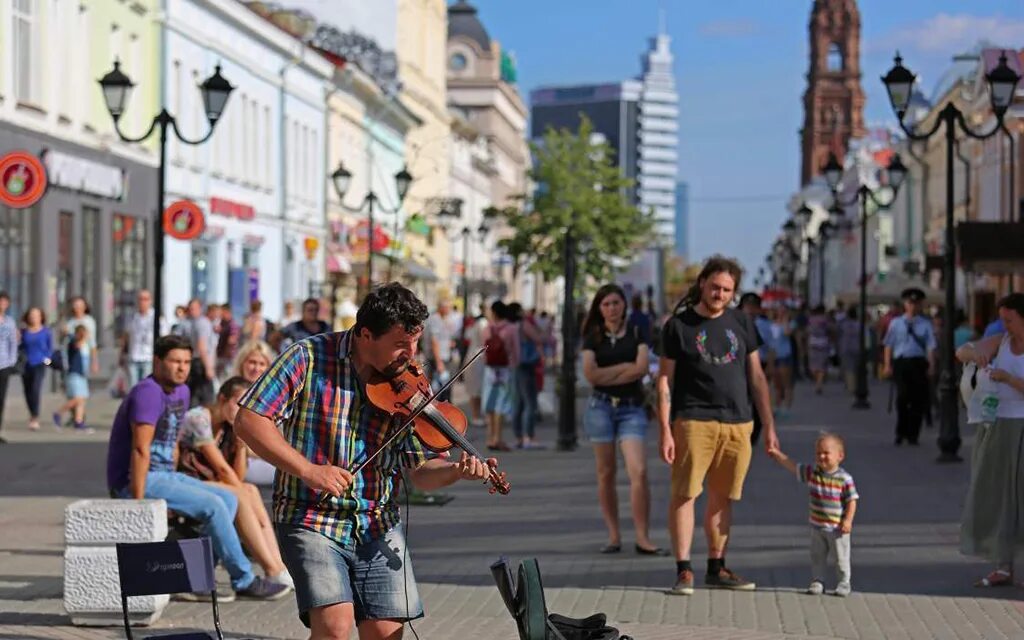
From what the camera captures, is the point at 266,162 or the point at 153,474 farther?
the point at 266,162

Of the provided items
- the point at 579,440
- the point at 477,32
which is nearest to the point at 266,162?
the point at 579,440

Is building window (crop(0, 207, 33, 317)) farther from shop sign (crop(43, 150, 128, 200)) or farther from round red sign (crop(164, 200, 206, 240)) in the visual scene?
round red sign (crop(164, 200, 206, 240))

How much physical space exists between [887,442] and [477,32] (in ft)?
333

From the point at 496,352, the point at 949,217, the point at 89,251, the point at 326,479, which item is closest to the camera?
the point at 326,479

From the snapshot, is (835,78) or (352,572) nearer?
(352,572)

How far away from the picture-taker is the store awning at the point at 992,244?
29.0 metres

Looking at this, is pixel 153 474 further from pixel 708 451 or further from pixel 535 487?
pixel 535 487

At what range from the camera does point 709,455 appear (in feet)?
34.9

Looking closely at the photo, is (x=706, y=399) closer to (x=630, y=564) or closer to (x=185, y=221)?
(x=630, y=564)

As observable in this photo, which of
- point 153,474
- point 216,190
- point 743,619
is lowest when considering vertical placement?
point 743,619

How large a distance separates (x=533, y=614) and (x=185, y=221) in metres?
23.7

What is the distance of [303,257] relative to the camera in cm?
5625

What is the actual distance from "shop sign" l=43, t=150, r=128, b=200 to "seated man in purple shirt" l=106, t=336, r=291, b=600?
24.2 metres

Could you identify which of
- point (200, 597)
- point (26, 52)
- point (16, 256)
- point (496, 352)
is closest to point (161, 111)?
point (496, 352)
